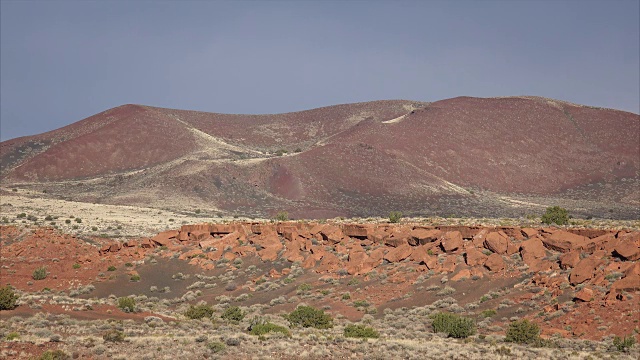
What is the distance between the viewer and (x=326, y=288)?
38156mm

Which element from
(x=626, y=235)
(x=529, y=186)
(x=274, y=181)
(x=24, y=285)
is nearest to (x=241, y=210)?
(x=274, y=181)

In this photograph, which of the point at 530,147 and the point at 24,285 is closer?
the point at 24,285

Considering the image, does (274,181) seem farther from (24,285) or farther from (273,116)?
(24,285)

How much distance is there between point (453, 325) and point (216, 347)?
989cm

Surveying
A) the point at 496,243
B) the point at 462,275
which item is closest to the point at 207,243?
Answer: the point at 462,275

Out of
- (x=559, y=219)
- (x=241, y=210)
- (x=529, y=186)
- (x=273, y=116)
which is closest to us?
(x=559, y=219)

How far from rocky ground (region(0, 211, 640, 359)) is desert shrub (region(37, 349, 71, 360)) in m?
0.40

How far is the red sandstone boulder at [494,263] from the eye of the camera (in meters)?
36.0

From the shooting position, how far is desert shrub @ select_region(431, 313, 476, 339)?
94.1ft

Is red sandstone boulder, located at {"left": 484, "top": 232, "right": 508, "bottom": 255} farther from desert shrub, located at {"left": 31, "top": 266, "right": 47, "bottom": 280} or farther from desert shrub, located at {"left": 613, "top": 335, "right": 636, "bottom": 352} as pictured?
desert shrub, located at {"left": 31, "top": 266, "right": 47, "bottom": 280}

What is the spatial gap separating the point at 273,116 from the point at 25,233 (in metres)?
106

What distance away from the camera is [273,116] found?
156 meters

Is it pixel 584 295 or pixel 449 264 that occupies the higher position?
pixel 449 264

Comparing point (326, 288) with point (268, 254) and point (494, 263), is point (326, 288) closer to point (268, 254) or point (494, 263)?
point (268, 254)
